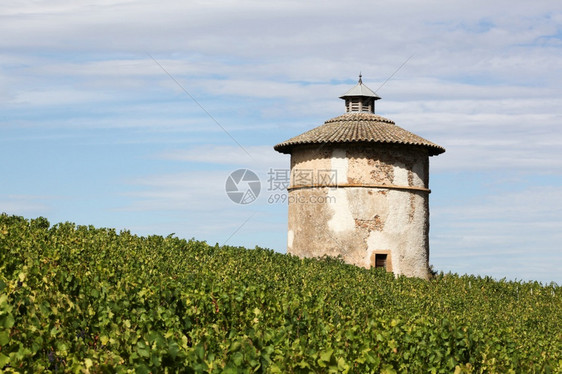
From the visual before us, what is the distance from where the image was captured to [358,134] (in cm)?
2684

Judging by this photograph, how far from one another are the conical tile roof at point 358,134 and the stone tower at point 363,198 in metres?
0.04

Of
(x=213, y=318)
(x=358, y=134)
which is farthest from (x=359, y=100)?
(x=213, y=318)

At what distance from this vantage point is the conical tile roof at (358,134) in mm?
26469

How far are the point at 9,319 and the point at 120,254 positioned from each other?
1062cm

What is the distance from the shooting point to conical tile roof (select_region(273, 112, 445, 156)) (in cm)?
2647

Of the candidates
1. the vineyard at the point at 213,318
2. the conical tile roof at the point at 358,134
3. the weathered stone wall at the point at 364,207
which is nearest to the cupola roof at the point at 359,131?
the conical tile roof at the point at 358,134

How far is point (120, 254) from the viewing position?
16.4 m

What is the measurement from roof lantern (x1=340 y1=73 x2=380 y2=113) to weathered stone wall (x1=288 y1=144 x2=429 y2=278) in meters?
4.21

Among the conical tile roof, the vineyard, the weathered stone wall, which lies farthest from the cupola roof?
the vineyard

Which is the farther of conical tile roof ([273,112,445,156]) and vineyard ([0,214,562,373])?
conical tile roof ([273,112,445,156])

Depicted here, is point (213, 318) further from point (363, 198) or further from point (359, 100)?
point (359, 100)

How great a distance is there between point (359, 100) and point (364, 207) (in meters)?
6.54

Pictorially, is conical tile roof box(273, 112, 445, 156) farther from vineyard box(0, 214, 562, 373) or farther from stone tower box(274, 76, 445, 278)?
vineyard box(0, 214, 562, 373)

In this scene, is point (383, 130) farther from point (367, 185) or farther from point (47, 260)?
point (47, 260)
